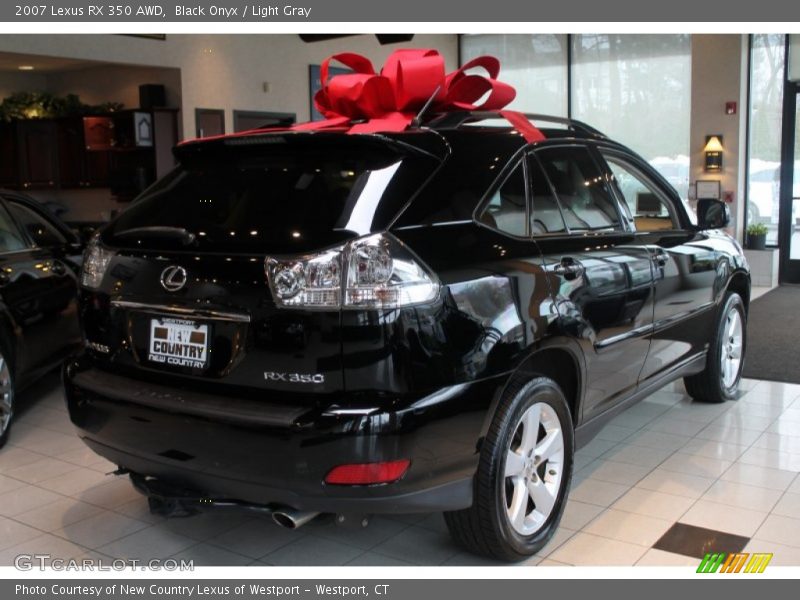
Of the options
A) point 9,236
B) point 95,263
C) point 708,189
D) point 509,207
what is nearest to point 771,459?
point 509,207

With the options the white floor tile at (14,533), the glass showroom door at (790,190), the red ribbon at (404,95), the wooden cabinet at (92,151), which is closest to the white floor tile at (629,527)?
the red ribbon at (404,95)

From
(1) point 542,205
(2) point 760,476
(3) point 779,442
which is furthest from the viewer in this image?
(3) point 779,442

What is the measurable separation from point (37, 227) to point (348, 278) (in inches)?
128

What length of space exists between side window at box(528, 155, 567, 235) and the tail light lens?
1.41 m

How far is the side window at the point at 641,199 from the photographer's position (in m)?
3.58

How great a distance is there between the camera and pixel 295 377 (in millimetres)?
2213

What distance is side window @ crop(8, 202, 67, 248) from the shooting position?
4.66m

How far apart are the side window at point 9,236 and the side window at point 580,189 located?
9.79ft

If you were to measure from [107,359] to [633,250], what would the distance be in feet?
6.77

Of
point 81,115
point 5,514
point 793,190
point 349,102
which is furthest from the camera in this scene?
point 793,190

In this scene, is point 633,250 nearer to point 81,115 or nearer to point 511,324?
point 511,324

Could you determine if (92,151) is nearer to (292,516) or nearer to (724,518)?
(292,516)
